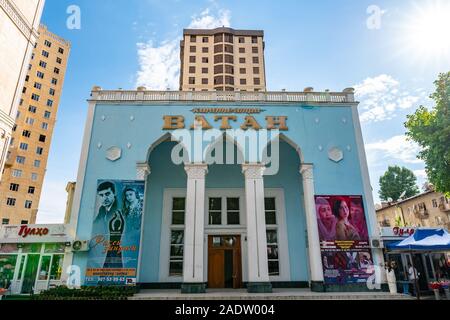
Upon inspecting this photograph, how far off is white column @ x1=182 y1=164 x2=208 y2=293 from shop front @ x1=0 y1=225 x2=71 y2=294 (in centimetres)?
643

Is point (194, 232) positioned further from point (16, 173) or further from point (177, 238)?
point (16, 173)

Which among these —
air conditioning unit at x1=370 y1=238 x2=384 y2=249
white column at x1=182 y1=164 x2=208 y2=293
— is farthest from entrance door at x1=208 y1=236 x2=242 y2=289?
air conditioning unit at x1=370 y1=238 x2=384 y2=249

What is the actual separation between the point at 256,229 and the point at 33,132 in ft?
152

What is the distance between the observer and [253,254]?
43.1 ft

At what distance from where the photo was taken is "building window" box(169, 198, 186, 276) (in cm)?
1557

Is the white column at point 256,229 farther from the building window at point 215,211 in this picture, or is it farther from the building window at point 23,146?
the building window at point 23,146

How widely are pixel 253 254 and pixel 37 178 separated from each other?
4358 centimetres

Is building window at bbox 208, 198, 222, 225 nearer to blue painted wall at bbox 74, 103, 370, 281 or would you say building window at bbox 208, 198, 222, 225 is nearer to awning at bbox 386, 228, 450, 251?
blue painted wall at bbox 74, 103, 370, 281

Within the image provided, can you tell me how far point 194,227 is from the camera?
1345 centimetres

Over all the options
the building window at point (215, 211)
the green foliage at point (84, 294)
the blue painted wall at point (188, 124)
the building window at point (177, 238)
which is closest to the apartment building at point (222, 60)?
the blue painted wall at point (188, 124)

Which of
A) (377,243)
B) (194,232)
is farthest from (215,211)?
(377,243)

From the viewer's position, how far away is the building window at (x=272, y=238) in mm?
15775

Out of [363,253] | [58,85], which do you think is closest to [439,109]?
[363,253]

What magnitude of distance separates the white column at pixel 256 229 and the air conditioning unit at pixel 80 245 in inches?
296
